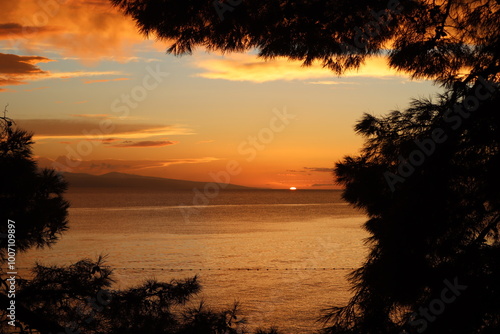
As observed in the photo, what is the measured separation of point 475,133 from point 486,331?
1446 millimetres

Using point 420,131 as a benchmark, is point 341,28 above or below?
above

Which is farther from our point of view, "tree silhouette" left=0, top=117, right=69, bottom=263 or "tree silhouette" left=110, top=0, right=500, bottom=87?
"tree silhouette" left=0, top=117, right=69, bottom=263

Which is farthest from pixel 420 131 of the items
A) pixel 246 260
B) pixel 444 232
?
pixel 246 260

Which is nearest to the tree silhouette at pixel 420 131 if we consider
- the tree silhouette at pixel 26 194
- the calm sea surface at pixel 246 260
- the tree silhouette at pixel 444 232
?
the tree silhouette at pixel 444 232

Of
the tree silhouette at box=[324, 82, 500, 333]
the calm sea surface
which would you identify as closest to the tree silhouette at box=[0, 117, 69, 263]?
the tree silhouette at box=[324, 82, 500, 333]

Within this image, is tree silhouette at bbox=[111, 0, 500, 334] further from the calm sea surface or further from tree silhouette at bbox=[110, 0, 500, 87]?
the calm sea surface

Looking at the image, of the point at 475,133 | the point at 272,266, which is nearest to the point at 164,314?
the point at 475,133

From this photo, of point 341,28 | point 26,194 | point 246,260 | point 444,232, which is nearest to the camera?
point 444,232

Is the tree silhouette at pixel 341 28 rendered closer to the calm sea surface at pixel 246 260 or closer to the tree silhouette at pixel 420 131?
the tree silhouette at pixel 420 131

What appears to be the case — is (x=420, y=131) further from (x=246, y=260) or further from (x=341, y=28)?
(x=246, y=260)

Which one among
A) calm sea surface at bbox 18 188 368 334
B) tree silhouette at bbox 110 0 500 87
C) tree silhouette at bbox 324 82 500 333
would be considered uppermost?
tree silhouette at bbox 110 0 500 87

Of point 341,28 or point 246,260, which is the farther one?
point 246,260

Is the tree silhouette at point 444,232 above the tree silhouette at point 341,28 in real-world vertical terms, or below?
below

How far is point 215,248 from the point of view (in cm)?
3950
